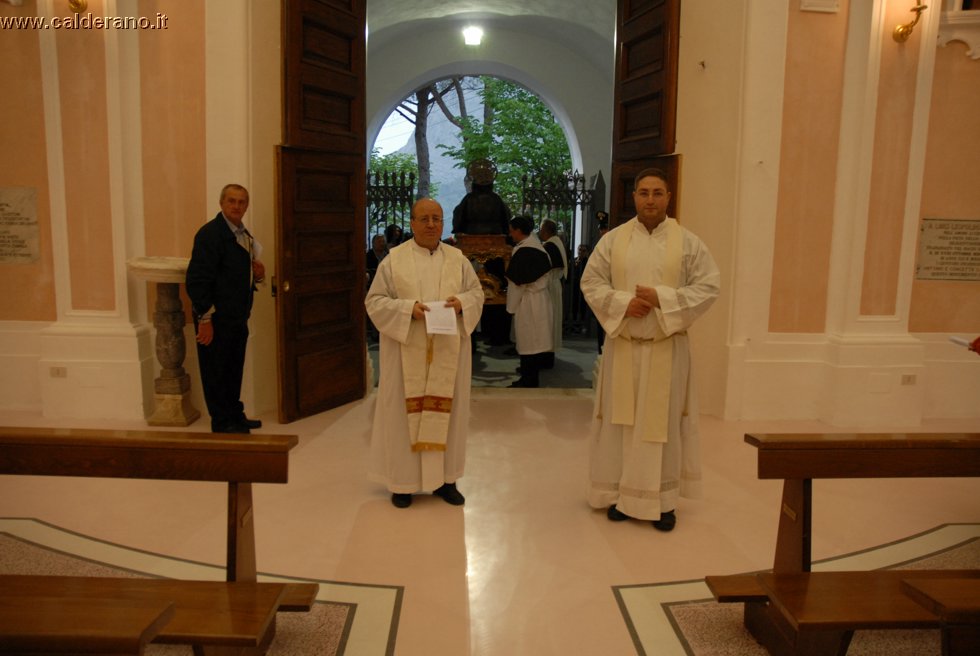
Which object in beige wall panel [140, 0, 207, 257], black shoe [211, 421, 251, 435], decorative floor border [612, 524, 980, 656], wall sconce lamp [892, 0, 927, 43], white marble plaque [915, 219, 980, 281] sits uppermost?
wall sconce lamp [892, 0, 927, 43]

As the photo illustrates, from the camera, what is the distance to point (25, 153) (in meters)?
6.44

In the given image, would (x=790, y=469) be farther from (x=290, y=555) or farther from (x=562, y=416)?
(x=562, y=416)

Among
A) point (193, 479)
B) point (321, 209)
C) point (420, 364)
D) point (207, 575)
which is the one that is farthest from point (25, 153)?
point (193, 479)

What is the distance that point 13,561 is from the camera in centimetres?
378

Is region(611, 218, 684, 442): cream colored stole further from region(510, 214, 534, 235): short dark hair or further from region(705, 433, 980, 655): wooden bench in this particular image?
region(510, 214, 534, 235): short dark hair

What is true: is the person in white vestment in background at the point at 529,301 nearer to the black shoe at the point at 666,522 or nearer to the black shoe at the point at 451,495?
the black shoe at the point at 451,495

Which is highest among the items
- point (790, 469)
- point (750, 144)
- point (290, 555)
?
point (750, 144)

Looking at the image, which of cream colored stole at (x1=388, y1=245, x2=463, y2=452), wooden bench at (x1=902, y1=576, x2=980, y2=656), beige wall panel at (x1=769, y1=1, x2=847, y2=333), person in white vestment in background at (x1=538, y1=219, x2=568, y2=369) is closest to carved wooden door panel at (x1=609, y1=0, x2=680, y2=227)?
beige wall panel at (x1=769, y1=1, x2=847, y2=333)

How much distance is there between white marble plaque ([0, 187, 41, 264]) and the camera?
256 inches

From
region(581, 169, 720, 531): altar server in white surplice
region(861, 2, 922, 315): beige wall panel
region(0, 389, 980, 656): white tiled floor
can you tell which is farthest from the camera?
region(861, 2, 922, 315): beige wall panel

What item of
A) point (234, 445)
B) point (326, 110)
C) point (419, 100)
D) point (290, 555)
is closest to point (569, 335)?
point (326, 110)

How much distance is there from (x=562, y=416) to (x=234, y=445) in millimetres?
4387

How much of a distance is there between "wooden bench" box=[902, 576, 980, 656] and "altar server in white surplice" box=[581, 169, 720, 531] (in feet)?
7.26

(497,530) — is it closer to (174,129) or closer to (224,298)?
(224,298)
